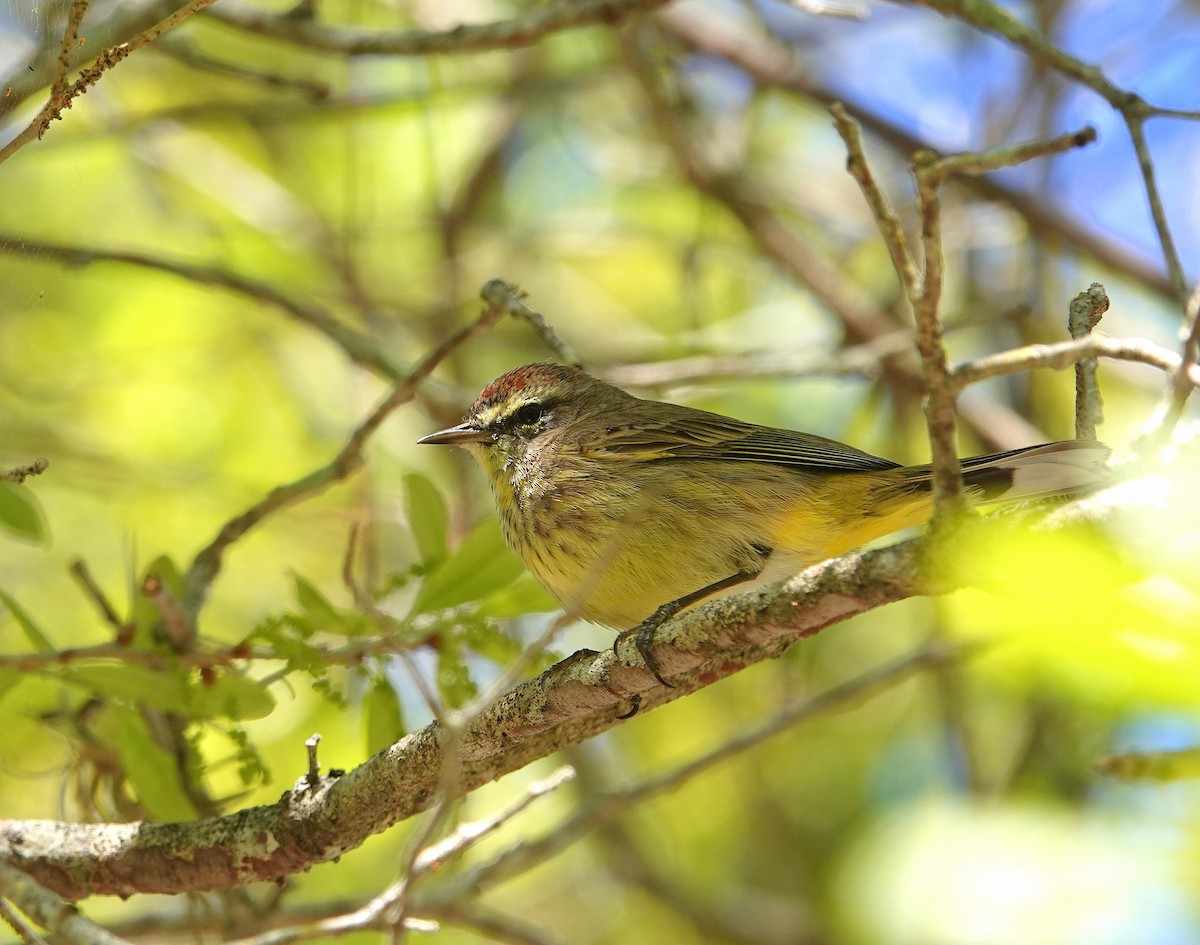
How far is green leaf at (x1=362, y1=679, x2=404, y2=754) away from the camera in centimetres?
365

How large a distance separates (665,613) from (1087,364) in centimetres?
143

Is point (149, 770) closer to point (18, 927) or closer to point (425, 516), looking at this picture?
point (425, 516)

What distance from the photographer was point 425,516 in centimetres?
397

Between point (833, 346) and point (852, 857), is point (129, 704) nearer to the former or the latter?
point (852, 857)

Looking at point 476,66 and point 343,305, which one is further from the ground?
point 476,66

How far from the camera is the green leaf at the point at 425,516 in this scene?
3.95 metres

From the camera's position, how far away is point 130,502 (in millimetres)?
6863

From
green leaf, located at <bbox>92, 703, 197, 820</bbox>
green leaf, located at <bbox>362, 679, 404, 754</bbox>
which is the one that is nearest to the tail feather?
green leaf, located at <bbox>362, 679, 404, 754</bbox>

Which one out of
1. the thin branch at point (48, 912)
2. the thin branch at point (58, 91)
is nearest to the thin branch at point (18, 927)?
the thin branch at point (48, 912)

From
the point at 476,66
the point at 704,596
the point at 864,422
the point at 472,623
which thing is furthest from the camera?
the point at 476,66

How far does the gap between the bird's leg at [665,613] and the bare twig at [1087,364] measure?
1.01 m

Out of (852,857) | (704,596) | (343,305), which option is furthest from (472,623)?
(343,305)

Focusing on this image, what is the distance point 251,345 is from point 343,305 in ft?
2.23

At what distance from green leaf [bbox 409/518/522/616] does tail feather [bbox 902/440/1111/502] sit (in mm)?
1391
